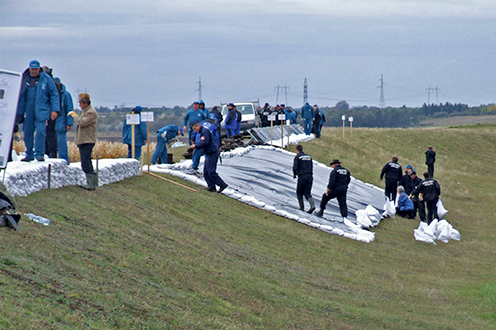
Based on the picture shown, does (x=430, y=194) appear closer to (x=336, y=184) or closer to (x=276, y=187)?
(x=336, y=184)

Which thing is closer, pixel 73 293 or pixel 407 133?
pixel 73 293

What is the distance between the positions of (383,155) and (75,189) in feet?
104

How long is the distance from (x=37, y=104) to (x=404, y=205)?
13539 mm

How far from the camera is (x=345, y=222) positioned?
18.5 meters

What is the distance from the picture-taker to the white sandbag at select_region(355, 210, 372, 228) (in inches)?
741

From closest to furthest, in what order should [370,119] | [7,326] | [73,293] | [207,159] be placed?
1. [7,326]
2. [73,293]
3. [207,159]
4. [370,119]

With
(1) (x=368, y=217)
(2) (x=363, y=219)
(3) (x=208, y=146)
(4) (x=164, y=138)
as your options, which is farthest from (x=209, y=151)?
(1) (x=368, y=217)

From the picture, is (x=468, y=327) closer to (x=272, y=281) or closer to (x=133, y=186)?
(x=272, y=281)

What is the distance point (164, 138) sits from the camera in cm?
1914

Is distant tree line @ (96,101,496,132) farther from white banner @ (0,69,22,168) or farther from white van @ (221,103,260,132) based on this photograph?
white banner @ (0,69,22,168)

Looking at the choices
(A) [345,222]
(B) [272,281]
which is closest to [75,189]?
(B) [272,281]

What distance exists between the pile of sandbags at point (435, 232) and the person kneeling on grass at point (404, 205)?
2.67 metres

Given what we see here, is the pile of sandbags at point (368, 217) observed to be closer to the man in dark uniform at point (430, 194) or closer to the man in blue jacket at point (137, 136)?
the man in dark uniform at point (430, 194)

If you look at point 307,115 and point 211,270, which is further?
point 307,115
